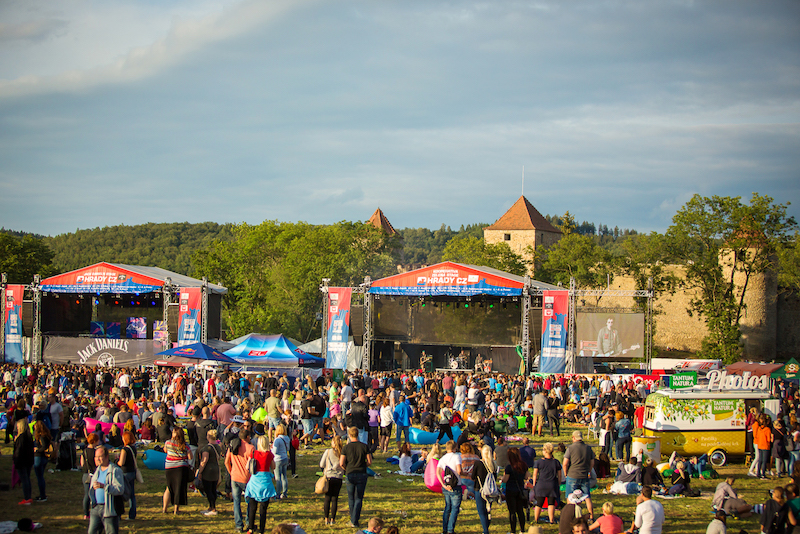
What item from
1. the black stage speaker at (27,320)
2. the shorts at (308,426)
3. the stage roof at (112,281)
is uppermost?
the stage roof at (112,281)

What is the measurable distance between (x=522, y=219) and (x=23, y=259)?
149 ft

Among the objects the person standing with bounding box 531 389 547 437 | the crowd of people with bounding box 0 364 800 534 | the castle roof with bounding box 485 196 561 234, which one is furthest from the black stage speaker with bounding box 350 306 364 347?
the castle roof with bounding box 485 196 561 234

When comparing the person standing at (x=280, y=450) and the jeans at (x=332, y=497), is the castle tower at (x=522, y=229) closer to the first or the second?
the person standing at (x=280, y=450)

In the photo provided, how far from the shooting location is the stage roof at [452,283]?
2534 cm

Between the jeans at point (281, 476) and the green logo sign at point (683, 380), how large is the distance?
7.36 metres

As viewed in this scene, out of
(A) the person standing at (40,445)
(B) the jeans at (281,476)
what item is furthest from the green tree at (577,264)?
(A) the person standing at (40,445)

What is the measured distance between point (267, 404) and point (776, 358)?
4083 cm

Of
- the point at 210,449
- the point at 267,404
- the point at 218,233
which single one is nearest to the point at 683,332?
the point at 267,404

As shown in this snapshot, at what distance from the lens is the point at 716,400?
11734 mm

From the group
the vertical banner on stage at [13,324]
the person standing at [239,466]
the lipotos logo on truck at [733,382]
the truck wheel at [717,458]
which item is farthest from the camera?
the vertical banner on stage at [13,324]

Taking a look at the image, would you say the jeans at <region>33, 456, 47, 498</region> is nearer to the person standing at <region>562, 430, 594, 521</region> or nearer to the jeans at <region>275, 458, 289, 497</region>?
the jeans at <region>275, 458, 289, 497</region>

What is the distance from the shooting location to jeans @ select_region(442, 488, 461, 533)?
7059 millimetres

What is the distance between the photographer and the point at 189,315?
2691 cm

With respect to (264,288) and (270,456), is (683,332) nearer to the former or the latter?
(264,288)
